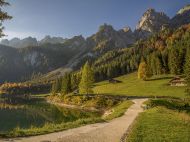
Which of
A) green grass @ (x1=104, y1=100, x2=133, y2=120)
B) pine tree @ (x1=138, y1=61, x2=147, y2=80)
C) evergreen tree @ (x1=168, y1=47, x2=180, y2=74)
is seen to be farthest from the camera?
pine tree @ (x1=138, y1=61, x2=147, y2=80)

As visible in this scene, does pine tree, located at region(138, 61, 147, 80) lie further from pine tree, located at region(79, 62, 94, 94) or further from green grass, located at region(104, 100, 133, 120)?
green grass, located at region(104, 100, 133, 120)

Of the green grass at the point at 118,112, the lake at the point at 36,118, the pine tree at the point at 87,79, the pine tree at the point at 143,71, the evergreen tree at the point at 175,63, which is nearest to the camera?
the green grass at the point at 118,112

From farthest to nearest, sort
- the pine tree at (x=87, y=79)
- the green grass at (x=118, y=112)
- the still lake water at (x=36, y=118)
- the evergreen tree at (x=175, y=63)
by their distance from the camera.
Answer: the evergreen tree at (x=175, y=63) < the pine tree at (x=87, y=79) < the still lake water at (x=36, y=118) < the green grass at (x=118, y=112)

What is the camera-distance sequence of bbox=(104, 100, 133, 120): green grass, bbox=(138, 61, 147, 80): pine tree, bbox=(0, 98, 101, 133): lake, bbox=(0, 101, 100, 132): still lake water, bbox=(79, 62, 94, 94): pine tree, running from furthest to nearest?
bbox=(138, 61, 147, 80): pine tree, bbox=(79, 62, 94, 94): pine tree, bbox=(0, 101, 100, 132): still lake water, bbox=(0, 98, 101, 133): lake, bbox=(104, 100, 133, 120): green grass

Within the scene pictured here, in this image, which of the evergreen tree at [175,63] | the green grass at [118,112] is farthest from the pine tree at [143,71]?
the green grass at [118,112]

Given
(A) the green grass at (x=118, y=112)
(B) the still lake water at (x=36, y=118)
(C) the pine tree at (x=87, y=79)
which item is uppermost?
(C) the pine tree at (x=87, y=79)

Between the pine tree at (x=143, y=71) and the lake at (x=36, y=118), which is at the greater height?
the pine tree at (x=143, y=71)

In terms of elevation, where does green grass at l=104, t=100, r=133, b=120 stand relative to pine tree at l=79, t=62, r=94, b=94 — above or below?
below

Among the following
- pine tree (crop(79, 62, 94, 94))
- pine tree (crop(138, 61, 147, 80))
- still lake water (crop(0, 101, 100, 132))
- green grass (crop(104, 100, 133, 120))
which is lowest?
still lake water (crop(0, 101, 100, 132))

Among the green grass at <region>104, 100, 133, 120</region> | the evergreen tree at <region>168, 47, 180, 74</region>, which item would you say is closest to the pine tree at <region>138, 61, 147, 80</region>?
the evergreen tree at <region>168, 47, 180, 74</region>

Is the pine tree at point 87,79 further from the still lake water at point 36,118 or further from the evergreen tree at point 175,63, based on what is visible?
the evergreen tree at point 175,63

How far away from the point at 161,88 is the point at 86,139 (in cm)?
9886

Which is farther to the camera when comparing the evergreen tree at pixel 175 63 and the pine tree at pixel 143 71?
the pine tree at pixel 143 71

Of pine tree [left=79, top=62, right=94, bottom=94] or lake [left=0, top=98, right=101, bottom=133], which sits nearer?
lake [left=0, top=98, right=101, bottom=133]
